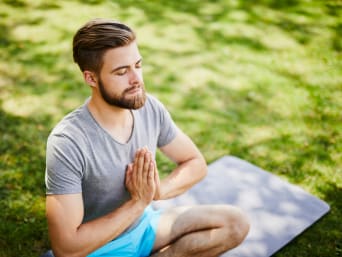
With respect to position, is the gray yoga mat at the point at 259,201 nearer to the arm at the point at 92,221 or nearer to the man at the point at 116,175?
the man at the point at 116,175

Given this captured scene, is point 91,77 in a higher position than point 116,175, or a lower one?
higher

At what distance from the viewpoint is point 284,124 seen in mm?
4723

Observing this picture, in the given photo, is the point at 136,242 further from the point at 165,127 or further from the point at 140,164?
the point at 165,127

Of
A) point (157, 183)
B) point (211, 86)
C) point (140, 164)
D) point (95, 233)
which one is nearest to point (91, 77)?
point (140, 164)

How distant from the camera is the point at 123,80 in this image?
2.38 metres

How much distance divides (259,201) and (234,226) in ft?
3.31

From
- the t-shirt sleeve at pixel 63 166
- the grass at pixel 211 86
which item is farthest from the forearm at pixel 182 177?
the grass at pixel 211 86

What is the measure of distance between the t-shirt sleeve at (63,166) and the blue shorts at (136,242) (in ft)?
1.57

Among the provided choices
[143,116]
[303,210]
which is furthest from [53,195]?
[303,210]

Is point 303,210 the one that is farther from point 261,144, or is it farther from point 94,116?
point 94,116

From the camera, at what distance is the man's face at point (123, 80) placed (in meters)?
2.35

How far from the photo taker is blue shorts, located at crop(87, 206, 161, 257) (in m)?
2.57

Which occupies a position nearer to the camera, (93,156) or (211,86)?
(93,156)

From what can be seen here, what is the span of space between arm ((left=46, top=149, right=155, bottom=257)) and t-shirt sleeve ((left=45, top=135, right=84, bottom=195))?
0.15ft
